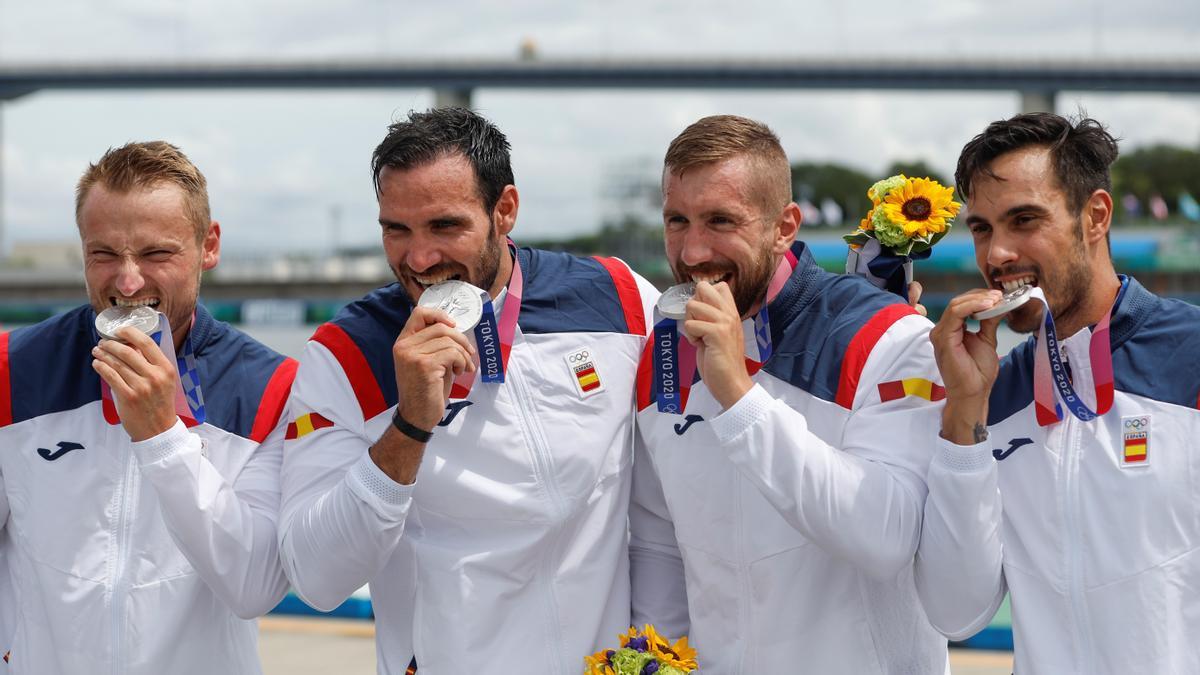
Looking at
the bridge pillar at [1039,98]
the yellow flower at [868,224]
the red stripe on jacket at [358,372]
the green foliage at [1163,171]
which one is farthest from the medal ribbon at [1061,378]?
the green foliage at [1163,171]

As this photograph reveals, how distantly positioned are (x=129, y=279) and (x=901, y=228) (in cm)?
220

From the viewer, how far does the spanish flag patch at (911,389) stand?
3.15m

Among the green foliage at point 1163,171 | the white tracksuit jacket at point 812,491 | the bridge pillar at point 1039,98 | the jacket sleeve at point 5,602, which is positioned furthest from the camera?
the green foliage at point 1163,171

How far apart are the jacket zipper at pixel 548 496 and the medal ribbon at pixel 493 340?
4.1 inches

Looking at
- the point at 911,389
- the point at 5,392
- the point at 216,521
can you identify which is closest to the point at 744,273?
the point at 911,389

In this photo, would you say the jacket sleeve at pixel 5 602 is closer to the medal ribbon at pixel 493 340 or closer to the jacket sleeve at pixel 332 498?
the jacket sleeve at pixel 332 498

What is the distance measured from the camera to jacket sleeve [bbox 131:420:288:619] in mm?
3240

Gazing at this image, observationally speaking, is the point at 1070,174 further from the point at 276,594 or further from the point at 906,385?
the point at 276,594

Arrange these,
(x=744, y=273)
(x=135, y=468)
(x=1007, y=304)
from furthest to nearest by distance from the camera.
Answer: (x=135, y=468), (x=744, y=273), (x=1007, y=304)

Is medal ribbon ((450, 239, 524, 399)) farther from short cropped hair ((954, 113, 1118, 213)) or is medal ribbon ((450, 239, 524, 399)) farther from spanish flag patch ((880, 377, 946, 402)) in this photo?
short cropped hair ((954, 113, 1118, 213))

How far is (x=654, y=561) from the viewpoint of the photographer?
142 inches

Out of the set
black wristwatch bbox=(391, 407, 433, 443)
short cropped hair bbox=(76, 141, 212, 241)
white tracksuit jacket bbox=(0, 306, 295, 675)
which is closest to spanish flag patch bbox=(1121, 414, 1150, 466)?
black wristwatch bbox=(391, 407, 433, 443)

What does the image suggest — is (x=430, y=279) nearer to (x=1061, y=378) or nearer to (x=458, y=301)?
(x=458, y=301)

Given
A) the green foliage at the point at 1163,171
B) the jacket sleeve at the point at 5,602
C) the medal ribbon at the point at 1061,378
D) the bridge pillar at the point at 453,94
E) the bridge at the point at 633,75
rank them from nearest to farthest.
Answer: the medal ribbon at the point at 1061,378
the jacket sleeve at the point at 5,602
the bridge at the point at 633,75
the bridge pillar at the point at 453,94
the green foliage at the point at 1163,171
